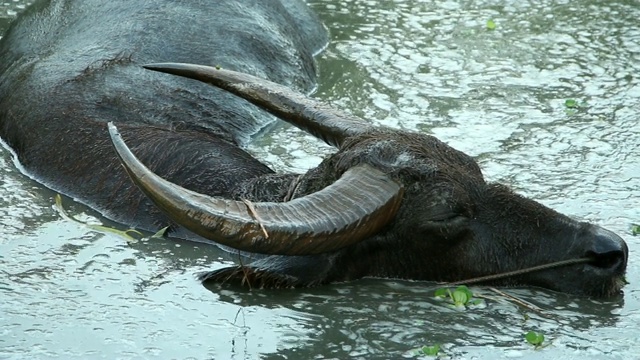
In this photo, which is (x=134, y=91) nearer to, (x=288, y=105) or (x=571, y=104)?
(x=288, y=105)

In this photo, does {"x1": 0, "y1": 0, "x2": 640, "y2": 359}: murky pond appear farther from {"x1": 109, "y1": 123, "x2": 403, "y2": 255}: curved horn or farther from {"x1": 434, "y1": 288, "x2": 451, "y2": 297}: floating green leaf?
{"x1": 109, "y1": 123, "x2": 403, "y2": 255}: curved horn

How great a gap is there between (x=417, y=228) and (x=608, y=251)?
76 centimetres

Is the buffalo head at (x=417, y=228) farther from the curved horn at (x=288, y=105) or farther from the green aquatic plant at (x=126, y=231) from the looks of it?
the green aquatic plant at (x=126, y=231)

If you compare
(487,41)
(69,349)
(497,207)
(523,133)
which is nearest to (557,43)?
(487,41)

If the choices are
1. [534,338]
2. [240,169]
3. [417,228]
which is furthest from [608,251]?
[240,169]

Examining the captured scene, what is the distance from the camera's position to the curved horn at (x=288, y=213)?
4641 millimetres

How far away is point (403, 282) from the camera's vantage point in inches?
223

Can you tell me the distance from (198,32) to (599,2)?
3.51 m

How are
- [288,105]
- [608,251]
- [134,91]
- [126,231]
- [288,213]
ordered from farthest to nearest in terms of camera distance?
1. [134,91]
2. [126,231]
3. [288,105]
4. [608,251]
5. [288,213]

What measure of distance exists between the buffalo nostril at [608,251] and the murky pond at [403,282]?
0.60 ft

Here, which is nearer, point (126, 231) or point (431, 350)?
point (431, 350)

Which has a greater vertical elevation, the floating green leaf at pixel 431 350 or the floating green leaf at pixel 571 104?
the floating green leaf at pixel 571 104

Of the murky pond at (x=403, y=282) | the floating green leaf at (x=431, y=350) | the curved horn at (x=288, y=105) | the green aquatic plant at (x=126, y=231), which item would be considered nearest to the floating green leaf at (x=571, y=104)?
the murky pond at (x=403, y=282)

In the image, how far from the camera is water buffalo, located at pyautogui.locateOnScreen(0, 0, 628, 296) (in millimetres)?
5109
